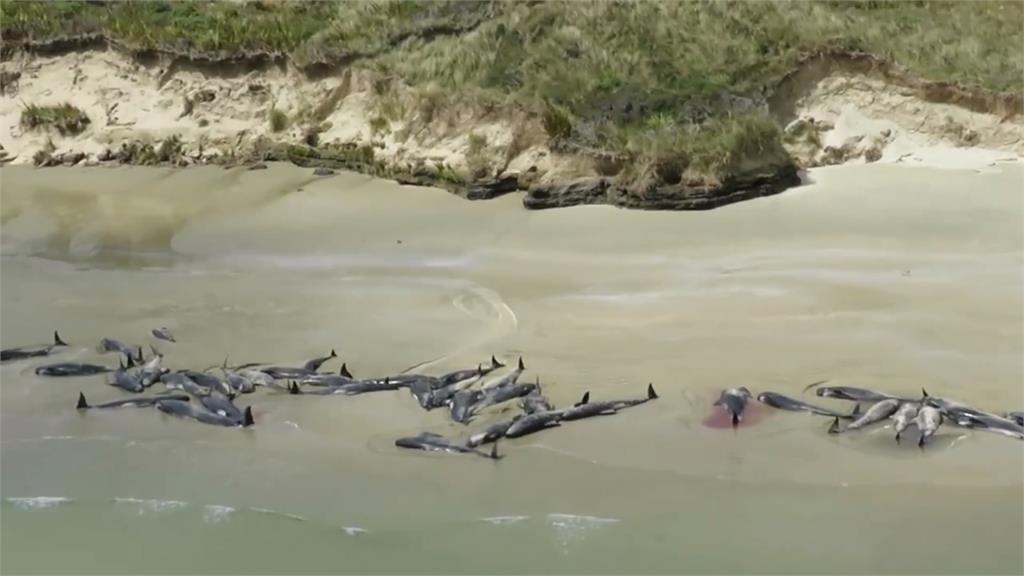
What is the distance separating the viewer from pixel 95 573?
13.9 feet

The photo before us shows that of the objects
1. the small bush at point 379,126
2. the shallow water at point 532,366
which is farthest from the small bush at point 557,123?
the small bush at point 379,126

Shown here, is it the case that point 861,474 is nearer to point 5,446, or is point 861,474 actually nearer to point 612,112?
point 5,446

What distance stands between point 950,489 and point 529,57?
29.3 feet

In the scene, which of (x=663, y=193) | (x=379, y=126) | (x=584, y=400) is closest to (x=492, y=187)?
(x=663, y=193)

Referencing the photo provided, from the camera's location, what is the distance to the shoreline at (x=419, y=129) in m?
10.7

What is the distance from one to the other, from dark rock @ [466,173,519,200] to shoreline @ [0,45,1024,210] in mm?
18

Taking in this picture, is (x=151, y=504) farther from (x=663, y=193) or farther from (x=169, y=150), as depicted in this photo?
(x=169, y=150)

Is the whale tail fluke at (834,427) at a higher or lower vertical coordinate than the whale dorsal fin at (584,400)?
higher

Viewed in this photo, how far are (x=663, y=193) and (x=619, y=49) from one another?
11.4 feet

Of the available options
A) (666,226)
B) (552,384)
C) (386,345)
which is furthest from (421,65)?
(552,384)

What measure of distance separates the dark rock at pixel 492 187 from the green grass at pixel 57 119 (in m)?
6.35

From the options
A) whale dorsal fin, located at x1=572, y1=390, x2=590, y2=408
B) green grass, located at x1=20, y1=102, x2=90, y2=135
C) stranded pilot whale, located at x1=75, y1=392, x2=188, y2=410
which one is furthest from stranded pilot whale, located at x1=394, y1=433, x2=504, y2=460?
green grass, located at x1=20, y1=102, x2=90, y2=135

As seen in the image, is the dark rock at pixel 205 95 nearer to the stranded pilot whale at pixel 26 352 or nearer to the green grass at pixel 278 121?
the green grass at pixel 278 121

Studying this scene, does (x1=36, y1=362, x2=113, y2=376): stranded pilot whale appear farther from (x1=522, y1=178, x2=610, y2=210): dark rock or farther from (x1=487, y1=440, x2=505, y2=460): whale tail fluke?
(x1=522, y1=178, x2=610, y2=210): dark rock
